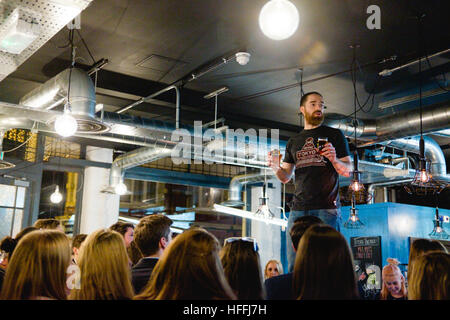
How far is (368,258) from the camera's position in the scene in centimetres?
916

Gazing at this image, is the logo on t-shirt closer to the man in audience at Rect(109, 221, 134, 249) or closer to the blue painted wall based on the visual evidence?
the man in audience at Rect(109, 221, 134, 249)

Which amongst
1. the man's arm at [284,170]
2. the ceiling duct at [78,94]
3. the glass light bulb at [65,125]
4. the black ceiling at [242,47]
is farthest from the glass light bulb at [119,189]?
the man's arm at [284,170]

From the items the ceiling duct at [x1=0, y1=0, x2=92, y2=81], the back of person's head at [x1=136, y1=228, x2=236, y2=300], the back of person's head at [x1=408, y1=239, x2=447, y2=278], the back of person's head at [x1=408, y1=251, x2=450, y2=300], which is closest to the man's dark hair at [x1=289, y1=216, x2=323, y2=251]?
the back of person's head at [x1=408, y1=239, x2=447, y2=278]

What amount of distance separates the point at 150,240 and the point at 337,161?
118 cm

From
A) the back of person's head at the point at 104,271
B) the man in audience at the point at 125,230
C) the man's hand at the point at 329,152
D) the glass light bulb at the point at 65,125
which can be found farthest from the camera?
the glass light bulb at the point at 65,125

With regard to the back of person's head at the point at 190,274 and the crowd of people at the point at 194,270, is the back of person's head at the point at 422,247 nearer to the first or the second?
the crowd of people at the point at 194,270

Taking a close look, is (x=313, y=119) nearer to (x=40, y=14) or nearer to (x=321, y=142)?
(x=321, y=142)

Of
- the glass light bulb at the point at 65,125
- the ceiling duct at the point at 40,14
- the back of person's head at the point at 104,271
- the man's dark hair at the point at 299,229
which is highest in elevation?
the ceiling duct at the point at 40,14

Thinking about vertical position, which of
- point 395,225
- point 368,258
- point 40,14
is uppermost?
point 40,14

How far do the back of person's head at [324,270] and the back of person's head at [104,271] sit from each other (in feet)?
2.25

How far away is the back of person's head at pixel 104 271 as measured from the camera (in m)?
1.82

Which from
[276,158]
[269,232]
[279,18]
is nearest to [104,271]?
[276,158]

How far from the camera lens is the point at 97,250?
6.18ft

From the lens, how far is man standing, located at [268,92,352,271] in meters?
2.80
